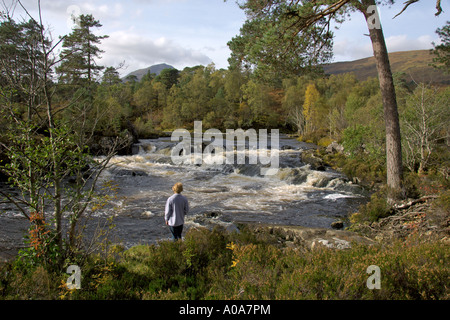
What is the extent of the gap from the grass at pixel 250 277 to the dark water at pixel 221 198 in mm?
2042

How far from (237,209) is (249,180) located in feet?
19.8

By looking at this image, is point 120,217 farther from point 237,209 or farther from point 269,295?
point 269,295

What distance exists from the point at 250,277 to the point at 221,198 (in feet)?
32.6

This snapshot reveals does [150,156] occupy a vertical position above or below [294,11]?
below

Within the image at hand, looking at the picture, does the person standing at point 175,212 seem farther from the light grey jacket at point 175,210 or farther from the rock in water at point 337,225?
the rock in water at point 337,225

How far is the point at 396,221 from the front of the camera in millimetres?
8492

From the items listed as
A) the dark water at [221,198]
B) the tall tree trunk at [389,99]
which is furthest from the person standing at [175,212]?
the tall tree trunk at [389,99]

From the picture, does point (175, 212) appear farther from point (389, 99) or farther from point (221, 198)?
point (389, 99)

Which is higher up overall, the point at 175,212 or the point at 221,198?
the point at 175,212

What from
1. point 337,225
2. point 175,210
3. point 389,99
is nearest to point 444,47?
point 389,99

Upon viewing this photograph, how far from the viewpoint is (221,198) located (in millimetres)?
14023

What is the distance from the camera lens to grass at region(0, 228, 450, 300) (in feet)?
12.0

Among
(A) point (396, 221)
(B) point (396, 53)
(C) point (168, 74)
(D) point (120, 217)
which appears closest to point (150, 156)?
(D) point (120, 217)

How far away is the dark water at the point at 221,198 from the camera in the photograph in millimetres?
10070
